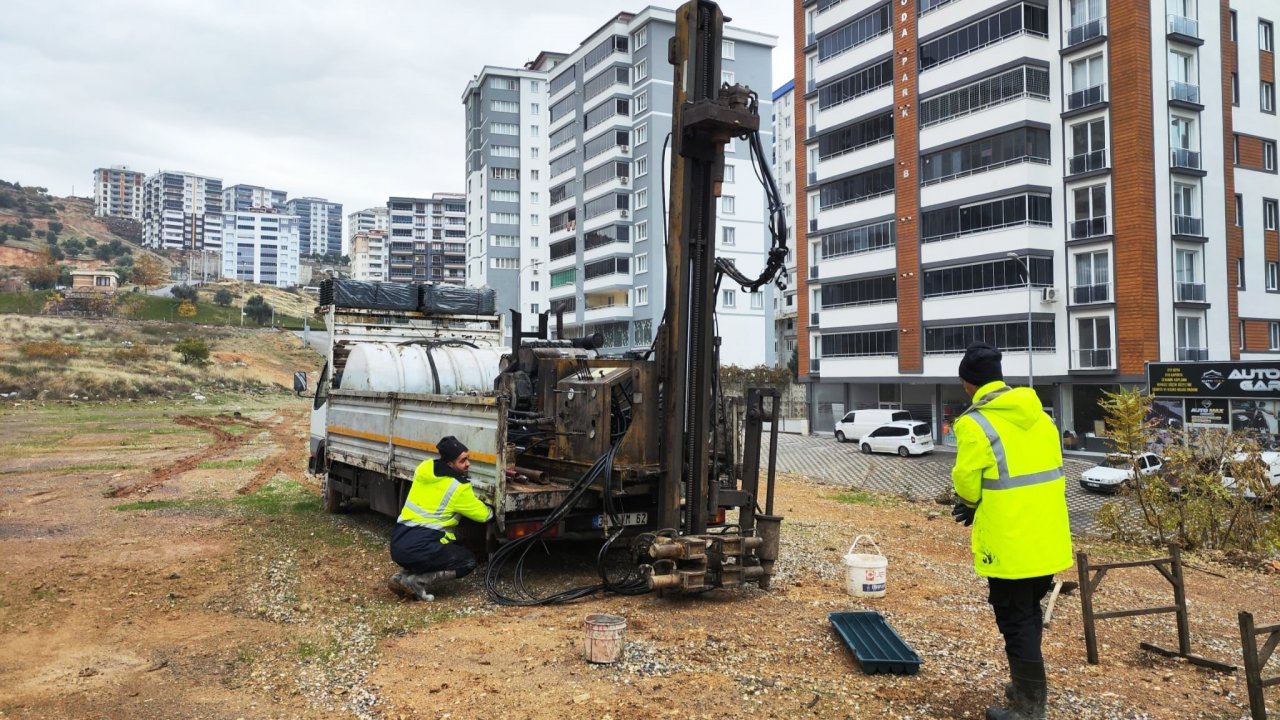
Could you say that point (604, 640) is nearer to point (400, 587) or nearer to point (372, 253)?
point (400, 587)

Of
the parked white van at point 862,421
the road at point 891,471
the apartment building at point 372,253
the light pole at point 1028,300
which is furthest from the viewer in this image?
the apartment building at point 372,253

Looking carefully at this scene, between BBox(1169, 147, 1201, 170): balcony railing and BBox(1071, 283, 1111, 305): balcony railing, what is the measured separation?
572 centimetres

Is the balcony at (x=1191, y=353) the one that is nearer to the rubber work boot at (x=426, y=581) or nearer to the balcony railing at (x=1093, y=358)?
the balcony railing at (x=1093, y=358)

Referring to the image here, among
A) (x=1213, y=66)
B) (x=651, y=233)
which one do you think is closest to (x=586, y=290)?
(x=651, y=233)

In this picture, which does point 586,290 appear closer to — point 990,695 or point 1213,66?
point 1213,66

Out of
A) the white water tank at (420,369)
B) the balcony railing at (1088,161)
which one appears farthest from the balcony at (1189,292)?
the white water tank at (420,369)

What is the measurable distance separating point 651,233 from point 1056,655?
5385cm

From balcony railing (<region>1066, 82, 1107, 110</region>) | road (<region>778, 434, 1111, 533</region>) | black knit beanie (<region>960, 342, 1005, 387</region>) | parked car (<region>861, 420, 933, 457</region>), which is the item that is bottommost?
road (<region>778, 434, 1111, 533</region>)

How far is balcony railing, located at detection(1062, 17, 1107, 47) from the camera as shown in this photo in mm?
35500

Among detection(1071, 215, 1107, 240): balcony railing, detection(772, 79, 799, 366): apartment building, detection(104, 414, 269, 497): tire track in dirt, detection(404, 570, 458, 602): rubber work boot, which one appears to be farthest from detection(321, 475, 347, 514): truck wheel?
detection(772, 79, 799, 366): apartment building

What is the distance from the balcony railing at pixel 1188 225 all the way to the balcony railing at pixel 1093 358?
5854 mm

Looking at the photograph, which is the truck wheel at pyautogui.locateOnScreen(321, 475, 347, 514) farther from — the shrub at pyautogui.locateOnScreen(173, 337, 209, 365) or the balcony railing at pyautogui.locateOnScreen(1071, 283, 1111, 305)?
the shrub at pyautogui.locateOnScreen(173, 337, 209, 365)

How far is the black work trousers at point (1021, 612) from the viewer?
4750 mm

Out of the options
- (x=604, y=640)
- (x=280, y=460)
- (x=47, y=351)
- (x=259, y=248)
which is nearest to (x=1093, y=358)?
(x=280, y=460)
